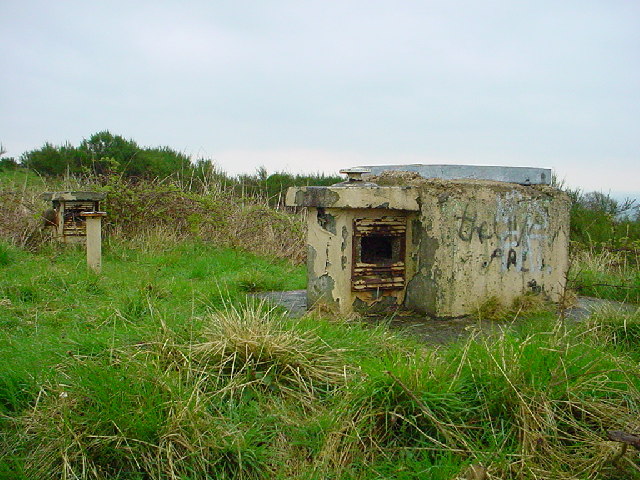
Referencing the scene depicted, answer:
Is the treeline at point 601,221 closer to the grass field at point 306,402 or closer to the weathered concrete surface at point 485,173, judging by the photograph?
the weathered concrete surface at point 485,173

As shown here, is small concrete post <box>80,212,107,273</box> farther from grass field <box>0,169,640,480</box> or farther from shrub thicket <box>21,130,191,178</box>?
shrub thicket <box>21,130,191,178</box>

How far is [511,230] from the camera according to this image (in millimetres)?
5500

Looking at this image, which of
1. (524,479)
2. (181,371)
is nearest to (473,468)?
(524,479)

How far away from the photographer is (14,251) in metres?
8.09

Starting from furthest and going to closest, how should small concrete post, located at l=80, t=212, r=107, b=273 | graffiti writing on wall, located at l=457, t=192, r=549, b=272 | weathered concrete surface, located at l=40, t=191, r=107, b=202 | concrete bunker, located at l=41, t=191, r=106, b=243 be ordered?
concrete bunker, located at l=41, t=191, r=106, b=243 < weathered concrete surface, located at l=40, t=191, r=107, b=202 < small concrete post, located at l=80, t=212, r=107, b=273 < graffiti writing on wall, located at l=457, t=192, r=549, b=272

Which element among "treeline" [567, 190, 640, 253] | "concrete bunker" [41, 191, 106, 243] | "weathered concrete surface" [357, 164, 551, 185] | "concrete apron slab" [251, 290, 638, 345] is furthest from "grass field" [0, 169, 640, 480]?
"treeline" [567, 190, 640, 253]

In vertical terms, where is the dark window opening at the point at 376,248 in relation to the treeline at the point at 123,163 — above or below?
below

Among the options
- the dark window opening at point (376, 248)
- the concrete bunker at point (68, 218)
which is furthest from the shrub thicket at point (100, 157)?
the dark window opening at point (376, 248)

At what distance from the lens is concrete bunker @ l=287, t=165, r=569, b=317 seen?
16.9 feet

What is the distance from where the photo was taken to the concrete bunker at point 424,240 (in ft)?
16.9

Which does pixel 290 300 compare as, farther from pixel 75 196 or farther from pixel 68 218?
pixel 68 218

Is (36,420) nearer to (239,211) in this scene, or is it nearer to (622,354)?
(622,354)

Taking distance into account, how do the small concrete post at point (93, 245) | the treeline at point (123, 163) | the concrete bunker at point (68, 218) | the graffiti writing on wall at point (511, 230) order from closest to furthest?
1. the graffiti writing on wall at point (511, 230)
2. the small concrete post at point (93, 245)
3. the concrete bunker at point (68, 218)
4. the treeline at point (123, 163)

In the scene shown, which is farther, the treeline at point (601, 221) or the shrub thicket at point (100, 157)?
the shrub thicket at point (100, 157)
